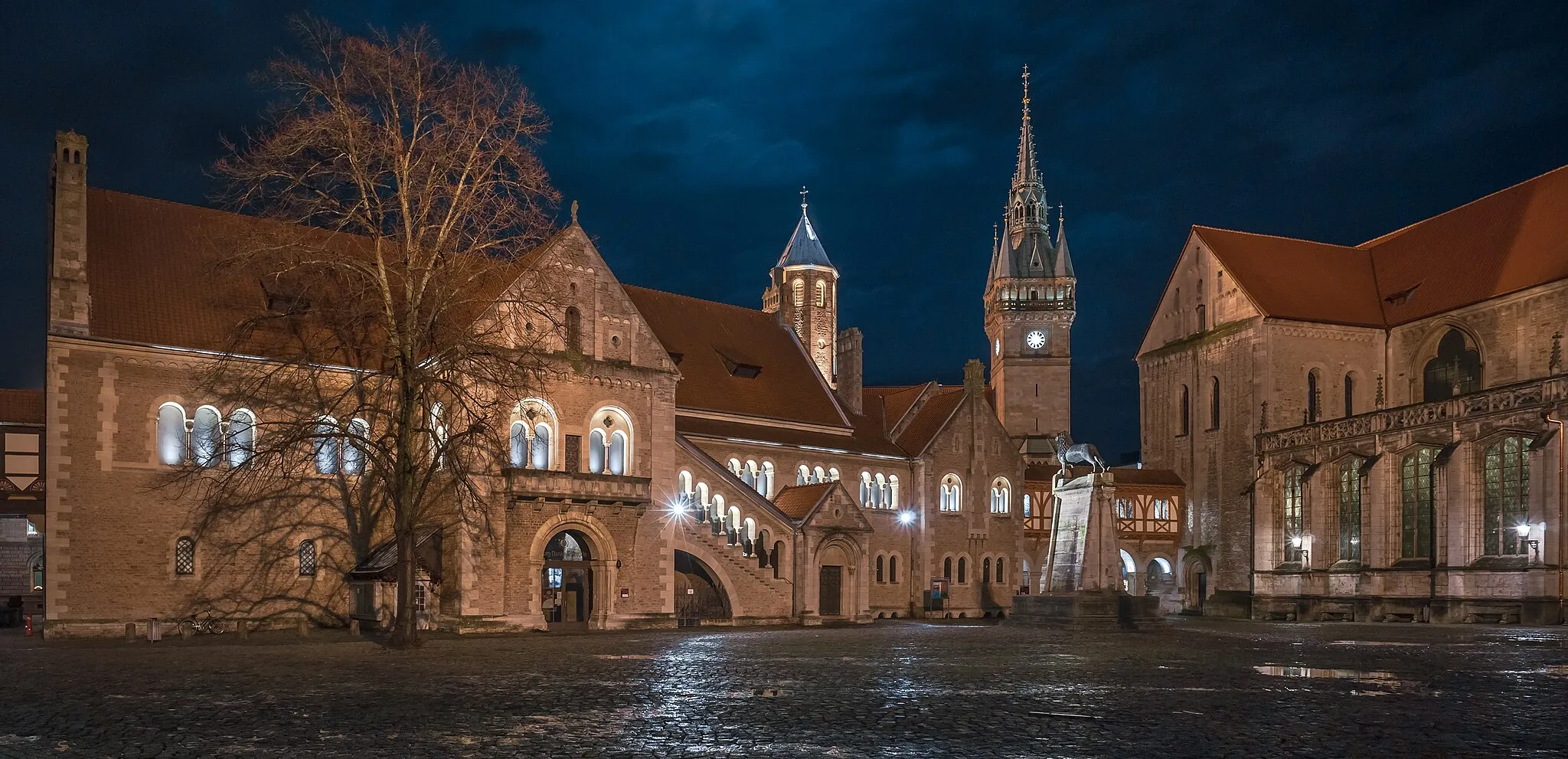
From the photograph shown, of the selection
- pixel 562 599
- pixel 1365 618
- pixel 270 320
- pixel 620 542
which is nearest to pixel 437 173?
pixel 270 320

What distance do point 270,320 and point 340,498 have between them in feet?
19.5

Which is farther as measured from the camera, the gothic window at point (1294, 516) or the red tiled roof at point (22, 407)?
the gothic window at point (1294, 516)

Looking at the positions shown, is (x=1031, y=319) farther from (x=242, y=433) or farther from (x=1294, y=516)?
(x=242, y=433)

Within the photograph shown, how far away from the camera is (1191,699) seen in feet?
59.2

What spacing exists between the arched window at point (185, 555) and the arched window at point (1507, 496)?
4381cm

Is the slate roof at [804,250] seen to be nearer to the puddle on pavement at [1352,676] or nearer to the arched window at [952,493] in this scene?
the arched window at [952,493]

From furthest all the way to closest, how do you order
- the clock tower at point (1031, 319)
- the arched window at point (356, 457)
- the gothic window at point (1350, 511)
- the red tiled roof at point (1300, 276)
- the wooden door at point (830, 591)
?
1. the clock tower at point (1031, 319)
2. the red tiled roof at point (1300, 276)
3. the gothic window at point (1350, 511)
4. the wooden door at point (830, 591)
5. the arched window at point (356, 457)

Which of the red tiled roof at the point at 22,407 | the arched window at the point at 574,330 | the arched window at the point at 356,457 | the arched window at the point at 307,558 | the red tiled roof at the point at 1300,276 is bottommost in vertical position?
the arched window at the point at 307,558

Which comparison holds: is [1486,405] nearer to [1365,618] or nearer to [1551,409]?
[1551,409]

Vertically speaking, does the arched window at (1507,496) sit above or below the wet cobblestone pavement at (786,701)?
above

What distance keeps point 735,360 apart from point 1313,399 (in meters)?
28.2

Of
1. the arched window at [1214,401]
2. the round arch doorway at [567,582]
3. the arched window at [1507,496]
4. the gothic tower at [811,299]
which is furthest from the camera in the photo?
the gothic tower at [811,299]

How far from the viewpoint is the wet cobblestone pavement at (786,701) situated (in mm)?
13539

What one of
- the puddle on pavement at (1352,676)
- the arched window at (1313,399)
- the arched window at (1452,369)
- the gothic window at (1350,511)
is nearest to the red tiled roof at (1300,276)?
the arched window at (1313,399)
